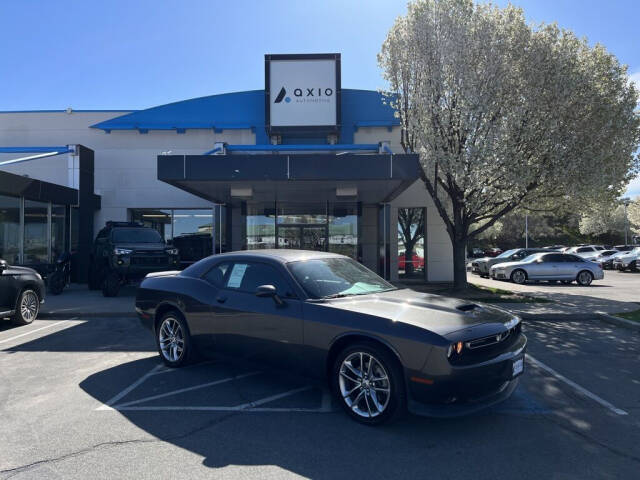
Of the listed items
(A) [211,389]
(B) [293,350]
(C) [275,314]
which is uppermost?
(C) [275,314]

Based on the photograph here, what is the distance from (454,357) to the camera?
3.61 meters

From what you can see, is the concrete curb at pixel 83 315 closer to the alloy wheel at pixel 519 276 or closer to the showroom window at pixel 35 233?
the showroom window at pixel 35 233

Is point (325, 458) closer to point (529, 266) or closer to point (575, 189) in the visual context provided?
point (575, 189)

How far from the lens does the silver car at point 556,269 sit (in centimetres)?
1903

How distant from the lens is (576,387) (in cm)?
515

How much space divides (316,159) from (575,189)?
7524 millimetres

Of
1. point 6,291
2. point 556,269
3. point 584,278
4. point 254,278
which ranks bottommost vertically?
point 584,278

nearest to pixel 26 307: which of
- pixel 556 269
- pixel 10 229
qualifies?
pixel 10 229

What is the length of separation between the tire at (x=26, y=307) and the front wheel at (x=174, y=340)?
460 cm

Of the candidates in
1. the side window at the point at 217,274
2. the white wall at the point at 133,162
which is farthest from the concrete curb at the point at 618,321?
the white wall at the point at 133,162

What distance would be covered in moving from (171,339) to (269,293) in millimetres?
2123

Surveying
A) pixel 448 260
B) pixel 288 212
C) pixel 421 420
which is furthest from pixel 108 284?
pixel 448 260

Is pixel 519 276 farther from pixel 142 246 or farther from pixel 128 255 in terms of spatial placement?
pixel 128 255

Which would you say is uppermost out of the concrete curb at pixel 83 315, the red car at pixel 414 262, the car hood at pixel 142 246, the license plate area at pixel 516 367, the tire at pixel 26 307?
the car hood at pixel 142 246
